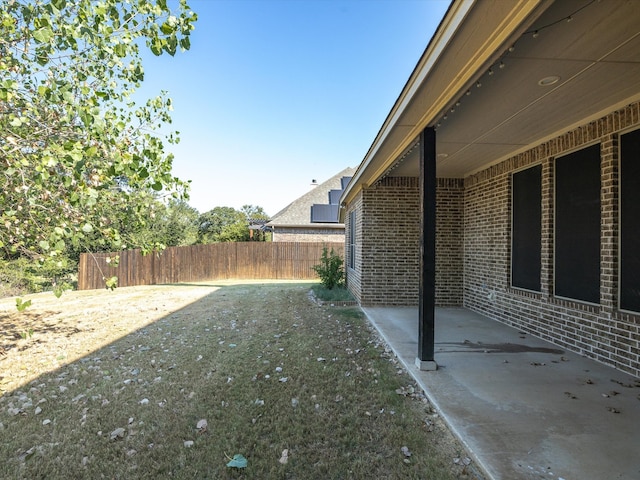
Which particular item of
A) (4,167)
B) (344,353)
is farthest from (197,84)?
(344,353)

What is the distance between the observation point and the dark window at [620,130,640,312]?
3527 mm

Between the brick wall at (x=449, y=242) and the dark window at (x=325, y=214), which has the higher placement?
the dark window at (x=325, y=214)

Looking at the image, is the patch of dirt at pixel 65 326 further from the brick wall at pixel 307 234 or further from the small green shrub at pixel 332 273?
the brick wall at pixel 307 234

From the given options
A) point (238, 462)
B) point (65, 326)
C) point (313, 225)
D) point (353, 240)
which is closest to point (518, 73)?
point (238, 462)

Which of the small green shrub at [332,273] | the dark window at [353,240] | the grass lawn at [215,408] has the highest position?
the dark window at [353,240]

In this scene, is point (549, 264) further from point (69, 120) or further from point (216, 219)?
point (216, 219)

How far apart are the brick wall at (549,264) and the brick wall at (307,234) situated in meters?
13.2

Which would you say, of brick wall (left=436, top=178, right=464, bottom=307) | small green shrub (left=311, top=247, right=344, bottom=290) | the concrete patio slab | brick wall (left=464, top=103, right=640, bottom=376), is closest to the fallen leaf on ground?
the concrete patio slab

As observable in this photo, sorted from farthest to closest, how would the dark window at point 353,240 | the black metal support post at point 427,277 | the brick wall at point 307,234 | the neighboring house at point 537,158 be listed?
the brick wall at point 307,234 < the dark window at point 353,240 < the black metal support post at point 427,277 < the neighboring house at point 537,158

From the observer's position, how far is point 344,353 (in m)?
4.56

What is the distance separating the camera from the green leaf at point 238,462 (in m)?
2.28

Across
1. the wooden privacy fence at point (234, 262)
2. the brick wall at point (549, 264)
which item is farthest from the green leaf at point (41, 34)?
the wooden privacy fence at point (234, 262)

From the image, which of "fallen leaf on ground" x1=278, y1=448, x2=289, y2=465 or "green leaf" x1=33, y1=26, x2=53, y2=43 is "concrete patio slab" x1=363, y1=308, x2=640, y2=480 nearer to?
"fallen leaf on ground" x1=278, y1=448, x2=289, y2=465

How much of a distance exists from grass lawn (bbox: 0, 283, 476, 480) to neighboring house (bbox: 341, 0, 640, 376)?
1191 millimetres
